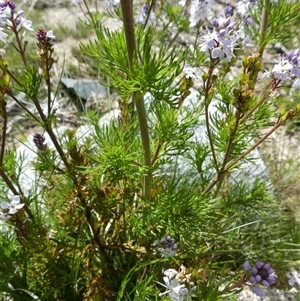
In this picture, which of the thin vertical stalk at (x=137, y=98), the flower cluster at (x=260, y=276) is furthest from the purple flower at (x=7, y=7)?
the flower cluster at (x=260, y=276)

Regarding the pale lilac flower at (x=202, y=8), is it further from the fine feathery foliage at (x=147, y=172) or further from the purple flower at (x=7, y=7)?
the purple flower at (x=7, y=7)

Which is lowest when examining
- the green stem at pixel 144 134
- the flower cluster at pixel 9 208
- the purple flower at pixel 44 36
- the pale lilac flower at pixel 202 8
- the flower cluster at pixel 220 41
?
the flower cluster at pixel 9 208

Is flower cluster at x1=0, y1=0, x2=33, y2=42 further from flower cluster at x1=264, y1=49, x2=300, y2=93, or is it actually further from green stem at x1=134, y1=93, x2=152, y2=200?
flower cluster at x1=264, y1=49, x2=300, y2=93

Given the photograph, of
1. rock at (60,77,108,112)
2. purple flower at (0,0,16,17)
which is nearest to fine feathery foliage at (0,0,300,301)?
purple flower at (0,0,16,17)

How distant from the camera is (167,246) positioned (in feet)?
6.06

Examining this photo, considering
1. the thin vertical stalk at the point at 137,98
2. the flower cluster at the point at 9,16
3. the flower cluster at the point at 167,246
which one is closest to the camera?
the thin vertical stalk at the point at 137,98

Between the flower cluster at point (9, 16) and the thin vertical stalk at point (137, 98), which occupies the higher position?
the flower cluster at point (9, 16)

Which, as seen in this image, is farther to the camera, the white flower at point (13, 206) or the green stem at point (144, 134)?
the white flower at point (13, 206)

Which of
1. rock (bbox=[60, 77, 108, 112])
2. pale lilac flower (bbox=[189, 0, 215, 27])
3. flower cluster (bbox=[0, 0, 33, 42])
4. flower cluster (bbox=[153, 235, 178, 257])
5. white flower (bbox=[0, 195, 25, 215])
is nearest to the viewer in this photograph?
flower cluster (bbox=[0, 0, 33, 42])

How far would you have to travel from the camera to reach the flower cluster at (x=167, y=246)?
1.81 meters

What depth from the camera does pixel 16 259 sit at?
5.98 feet

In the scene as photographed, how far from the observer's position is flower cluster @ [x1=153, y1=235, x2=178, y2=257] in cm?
181

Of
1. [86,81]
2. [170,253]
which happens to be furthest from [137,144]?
[86,81]

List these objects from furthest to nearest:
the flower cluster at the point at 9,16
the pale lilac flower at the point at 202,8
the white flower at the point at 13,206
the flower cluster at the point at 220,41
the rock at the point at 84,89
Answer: the rock at the point at 84,89, the pale lilac flower at the point at 202,8, the white flower at the point at 13,206, the flower cluster at the point at 9,16, the flower cluster at the point at 220,41
